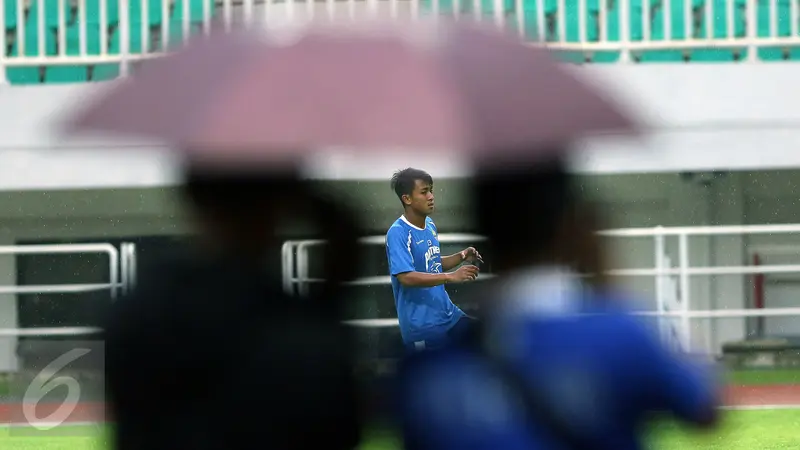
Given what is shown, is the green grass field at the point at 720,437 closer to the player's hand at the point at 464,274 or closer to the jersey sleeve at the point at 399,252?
the player's hand at the point at 464,274

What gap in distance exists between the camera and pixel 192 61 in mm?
2170

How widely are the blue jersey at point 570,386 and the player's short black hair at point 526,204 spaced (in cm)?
12

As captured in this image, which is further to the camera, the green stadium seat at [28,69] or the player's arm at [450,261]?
the green stadium seat at [28,69]

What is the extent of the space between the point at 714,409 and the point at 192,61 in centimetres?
93

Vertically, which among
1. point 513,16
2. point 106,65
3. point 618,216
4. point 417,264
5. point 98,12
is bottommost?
point 417,264

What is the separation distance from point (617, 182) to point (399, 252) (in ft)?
15.8

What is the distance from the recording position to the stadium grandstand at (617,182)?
9766 mm

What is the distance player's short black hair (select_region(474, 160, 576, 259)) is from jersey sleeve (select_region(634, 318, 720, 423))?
0.20 m

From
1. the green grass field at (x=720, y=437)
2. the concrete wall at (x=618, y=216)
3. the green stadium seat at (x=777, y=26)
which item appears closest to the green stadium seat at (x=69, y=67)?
the concrete wall at (x=618, y=216)

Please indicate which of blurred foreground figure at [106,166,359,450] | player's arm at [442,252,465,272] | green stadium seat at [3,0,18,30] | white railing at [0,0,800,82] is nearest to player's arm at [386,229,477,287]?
player's arm at [442,252,465,272]

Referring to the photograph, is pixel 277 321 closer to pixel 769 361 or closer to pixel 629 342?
pixel 629 342

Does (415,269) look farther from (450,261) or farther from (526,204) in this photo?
(526,204)

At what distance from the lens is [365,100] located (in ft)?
6.54
